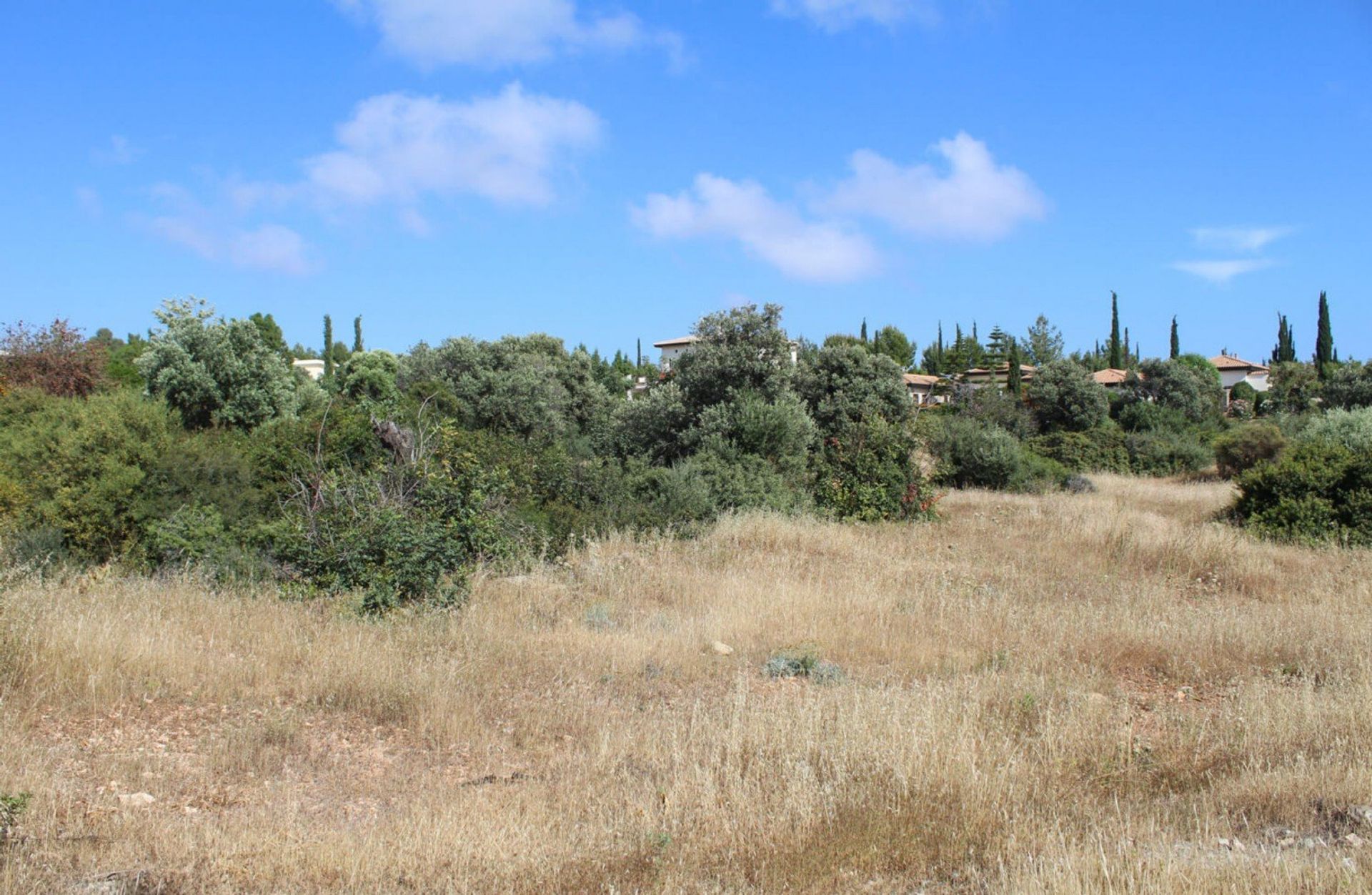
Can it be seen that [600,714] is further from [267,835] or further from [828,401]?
[828,401]

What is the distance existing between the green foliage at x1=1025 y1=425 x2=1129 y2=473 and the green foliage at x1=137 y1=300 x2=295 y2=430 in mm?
24366

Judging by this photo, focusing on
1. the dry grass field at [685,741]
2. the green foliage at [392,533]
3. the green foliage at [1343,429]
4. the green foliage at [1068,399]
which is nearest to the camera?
the dry grass field at [685,741]

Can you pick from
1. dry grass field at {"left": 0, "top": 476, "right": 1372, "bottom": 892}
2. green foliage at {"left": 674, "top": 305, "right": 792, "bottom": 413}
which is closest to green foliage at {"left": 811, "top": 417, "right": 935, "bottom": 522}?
green foliage at {"left": 674, "top": 305, "right": 792, "bottom": 413}

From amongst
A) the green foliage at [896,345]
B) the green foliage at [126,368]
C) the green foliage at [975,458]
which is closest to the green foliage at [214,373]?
the green foliage at [126,368]

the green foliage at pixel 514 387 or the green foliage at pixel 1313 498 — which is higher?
the green foliage at pixel 514 387

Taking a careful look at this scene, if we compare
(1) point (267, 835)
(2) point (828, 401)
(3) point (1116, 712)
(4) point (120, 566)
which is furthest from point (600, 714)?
(2) point (828, 401)

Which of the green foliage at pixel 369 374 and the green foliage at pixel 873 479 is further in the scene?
the green foliage at pixel 369 374

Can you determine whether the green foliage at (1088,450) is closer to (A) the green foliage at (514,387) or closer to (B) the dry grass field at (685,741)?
(A) the green foliage at (514,387)

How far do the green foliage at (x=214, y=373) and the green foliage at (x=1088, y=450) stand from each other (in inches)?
959

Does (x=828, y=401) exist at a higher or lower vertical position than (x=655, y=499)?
higher

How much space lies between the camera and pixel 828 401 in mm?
25875

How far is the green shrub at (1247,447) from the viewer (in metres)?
26.5

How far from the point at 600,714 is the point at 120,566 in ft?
23.6

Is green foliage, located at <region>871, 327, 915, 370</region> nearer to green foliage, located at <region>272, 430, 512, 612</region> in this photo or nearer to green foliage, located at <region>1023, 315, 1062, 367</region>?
green foliage, located at <region>1023, 315, 1062, 367</region>
